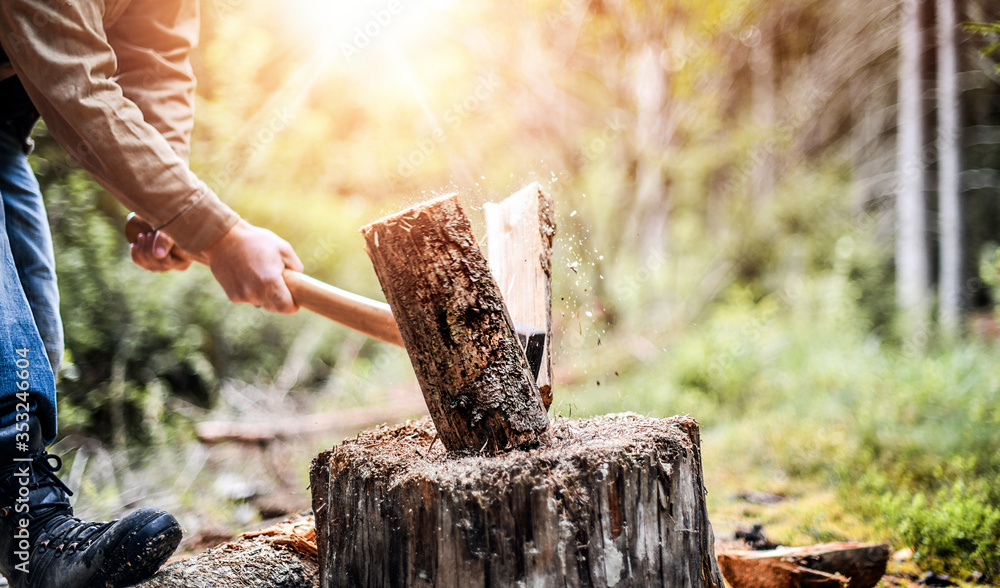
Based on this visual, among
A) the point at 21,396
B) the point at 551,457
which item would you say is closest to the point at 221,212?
the point at 21,396

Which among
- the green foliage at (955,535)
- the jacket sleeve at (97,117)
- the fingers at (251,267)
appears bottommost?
the green foliage at (955,535)

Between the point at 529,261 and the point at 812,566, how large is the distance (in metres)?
1.10

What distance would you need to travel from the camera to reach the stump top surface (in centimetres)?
100

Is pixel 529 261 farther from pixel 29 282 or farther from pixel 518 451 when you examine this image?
pixel 29 282

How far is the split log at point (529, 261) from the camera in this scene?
147 centimetres

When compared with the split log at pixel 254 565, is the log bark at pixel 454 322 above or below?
above

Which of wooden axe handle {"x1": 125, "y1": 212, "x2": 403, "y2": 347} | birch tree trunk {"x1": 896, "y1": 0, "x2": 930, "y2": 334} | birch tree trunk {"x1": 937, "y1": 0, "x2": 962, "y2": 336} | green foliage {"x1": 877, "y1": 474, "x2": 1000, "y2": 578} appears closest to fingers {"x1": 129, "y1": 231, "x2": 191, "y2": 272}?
wooden axe handle {"x1": 125, "y1": 212, "x2": 403, "y2": 347}

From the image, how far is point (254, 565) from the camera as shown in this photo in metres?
1.45

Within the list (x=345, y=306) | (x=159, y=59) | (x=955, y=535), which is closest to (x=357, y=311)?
(x=345, y=306)

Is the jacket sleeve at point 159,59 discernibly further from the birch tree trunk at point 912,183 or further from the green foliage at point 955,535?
the birch tree trunk at point 912,183

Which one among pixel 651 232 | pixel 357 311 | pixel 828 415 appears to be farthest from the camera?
pixel 651 232

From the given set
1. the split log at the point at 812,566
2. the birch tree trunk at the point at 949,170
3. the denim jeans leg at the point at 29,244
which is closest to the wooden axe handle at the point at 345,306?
the denim jeans leg at the point at 29,244

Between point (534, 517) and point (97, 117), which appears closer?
point (534, 517)

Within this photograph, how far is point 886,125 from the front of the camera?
31.6 feet
